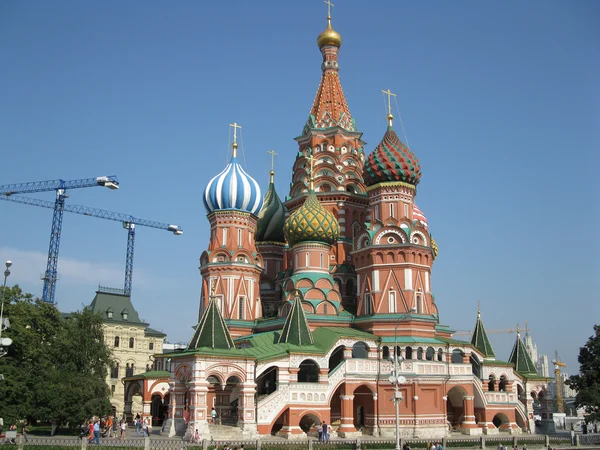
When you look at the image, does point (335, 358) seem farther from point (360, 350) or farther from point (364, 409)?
point (364, 409)

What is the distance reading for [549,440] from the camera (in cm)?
3216

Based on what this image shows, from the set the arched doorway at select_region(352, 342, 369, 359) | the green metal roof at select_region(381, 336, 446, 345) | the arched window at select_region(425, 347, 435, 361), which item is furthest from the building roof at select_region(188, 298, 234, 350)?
the arched window at select_region(425, 347, 435, 361)

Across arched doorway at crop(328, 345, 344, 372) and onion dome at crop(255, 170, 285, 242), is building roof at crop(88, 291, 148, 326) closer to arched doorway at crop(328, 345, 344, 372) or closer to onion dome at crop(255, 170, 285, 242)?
onion dome at crop(255, 170, 285, 242)

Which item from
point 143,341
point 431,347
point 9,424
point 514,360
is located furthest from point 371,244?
point 143,341

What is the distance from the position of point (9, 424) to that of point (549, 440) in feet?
87.6

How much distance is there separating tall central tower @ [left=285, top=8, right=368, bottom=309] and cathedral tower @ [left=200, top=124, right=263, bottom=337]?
318 cm

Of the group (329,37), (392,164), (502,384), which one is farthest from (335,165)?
(502,384)

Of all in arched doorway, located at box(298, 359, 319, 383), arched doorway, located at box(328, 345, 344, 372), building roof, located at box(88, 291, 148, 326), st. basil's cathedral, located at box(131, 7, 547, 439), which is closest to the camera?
st. basil's cathedral, located at box(131, 7, 547, 439)

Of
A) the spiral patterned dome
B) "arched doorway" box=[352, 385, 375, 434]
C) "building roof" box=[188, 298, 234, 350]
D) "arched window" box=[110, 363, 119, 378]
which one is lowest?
"arched doorway" box=[352, 385, 375, 434]

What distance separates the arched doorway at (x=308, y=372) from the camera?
34375 mm

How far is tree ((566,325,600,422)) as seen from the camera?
39.4m

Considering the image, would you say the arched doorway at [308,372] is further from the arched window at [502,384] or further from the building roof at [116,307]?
the building roof at [116,307]

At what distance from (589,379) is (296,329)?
20060 millimetres

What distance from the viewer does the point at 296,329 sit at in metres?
34.5
